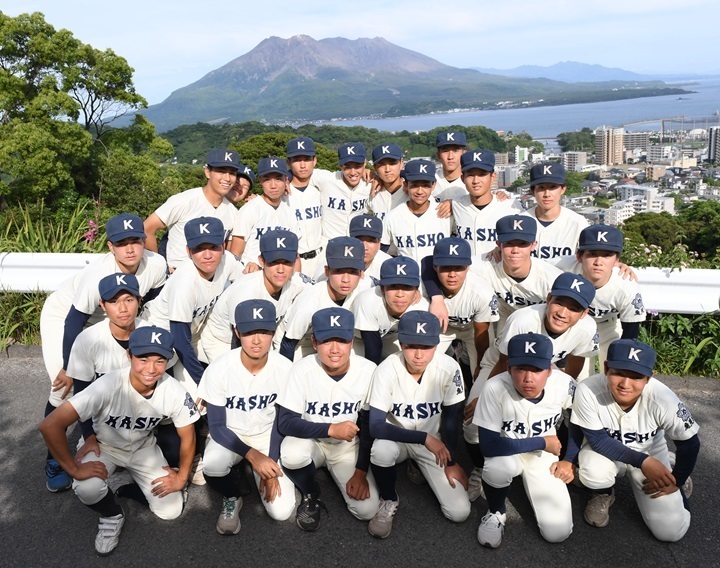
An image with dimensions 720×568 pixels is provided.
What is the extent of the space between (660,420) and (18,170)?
21.9 meters

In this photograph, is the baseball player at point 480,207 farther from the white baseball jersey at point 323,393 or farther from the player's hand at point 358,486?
the player's hand at point 358,486

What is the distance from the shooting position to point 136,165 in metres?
26.9

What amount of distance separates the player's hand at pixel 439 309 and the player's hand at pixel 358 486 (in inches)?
58.1

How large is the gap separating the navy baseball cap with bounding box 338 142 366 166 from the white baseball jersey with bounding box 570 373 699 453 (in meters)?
3.99

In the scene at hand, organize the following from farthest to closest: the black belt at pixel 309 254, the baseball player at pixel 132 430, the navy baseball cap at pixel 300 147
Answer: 1. the black belt at pixel 309 254
2. the navy baseball cap at pixel 300 147
3. the baseball player at pixel 132 430

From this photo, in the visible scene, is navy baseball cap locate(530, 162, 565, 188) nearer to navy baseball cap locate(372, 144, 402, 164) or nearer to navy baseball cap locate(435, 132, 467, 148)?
navy baseball cap locate(435, 132, 467, 148)

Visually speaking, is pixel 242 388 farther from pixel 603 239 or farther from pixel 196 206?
pixel 603 239

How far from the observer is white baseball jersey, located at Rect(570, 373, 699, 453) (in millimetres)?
4609

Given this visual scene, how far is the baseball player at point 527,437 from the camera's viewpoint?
4.50 metres

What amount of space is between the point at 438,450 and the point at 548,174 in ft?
9.68

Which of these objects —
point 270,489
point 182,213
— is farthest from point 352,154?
point 270,489

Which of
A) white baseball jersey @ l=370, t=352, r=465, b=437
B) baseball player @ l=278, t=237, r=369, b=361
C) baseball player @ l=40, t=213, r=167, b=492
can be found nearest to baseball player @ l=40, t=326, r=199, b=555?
baseball player @ l=40, t=213, r=167, b=492

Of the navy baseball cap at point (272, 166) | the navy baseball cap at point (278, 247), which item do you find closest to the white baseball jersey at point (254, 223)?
the navy baseball cap at point (272, 166)

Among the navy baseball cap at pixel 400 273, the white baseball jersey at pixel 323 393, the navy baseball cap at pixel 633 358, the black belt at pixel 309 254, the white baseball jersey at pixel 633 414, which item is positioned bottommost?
the white baseball jersey at pixel 633 414
